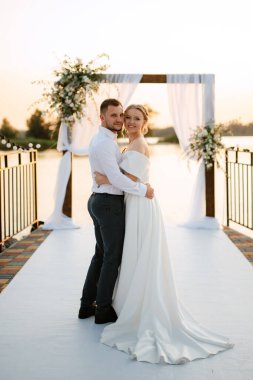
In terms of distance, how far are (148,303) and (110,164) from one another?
0.81m

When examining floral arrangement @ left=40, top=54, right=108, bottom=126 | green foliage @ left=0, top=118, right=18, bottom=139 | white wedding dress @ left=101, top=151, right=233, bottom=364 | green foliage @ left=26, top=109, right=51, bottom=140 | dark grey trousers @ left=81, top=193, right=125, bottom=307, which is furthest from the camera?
green foliage @ left=0, top=118, right=18, bottom=139

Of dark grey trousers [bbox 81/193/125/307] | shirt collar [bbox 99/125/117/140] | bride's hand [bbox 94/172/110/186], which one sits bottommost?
dark grey trousers [bbox 81/193/125/307]

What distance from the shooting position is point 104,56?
652 cm

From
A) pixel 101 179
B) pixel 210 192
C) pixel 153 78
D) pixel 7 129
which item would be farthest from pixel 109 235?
pixel 7 129

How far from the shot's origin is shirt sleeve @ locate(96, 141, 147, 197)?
2895mm

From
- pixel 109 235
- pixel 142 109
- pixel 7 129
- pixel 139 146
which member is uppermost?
pixel 7 129

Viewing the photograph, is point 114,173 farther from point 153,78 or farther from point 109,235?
point 153,78

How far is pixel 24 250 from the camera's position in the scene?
5367 mm

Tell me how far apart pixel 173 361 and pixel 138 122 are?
134 centimetres

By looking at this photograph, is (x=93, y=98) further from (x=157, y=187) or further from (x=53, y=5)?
(x=157, y=187)

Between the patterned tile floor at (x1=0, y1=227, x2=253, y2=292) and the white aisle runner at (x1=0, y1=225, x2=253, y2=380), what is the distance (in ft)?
0.28

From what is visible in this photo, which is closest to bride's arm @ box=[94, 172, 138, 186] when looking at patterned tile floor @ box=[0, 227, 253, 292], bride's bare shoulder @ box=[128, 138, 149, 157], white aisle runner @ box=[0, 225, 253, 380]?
bride's bare shoulder @ box=[128, 138, 149, 157]

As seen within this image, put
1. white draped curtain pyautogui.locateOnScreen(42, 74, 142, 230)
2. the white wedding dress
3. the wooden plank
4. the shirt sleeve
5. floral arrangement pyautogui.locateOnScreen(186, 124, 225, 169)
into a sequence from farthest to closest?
the wooden plank < white draped curtain pyautogui.locateOnScreen(42, 74, 142, 230) < floral arrangement pyautogui.locateOnScreen(186, 124, 225, 169) < the shirt sleeve < the white wedding dress

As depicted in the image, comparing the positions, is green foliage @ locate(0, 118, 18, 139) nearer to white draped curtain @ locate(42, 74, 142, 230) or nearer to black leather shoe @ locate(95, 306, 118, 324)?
white draped curtain @ locate(42, 74, 142, 230)
